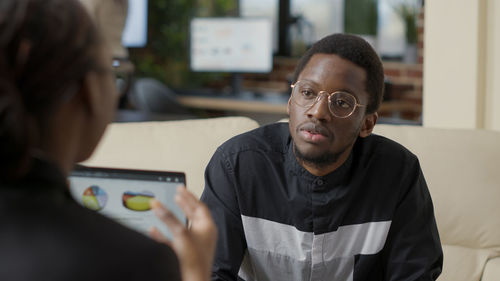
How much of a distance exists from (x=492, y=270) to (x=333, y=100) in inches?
28.7

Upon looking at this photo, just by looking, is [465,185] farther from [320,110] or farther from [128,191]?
[128,191]

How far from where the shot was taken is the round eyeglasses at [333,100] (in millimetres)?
1496

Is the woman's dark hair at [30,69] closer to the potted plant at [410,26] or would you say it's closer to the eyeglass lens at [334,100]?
the eyeglass lens at [334,100]

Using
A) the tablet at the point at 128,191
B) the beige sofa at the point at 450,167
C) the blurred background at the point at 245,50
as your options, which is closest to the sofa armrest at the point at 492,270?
the beige sofa at the point at 450,167

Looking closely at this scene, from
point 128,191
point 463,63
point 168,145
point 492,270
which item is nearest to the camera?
point 128,191

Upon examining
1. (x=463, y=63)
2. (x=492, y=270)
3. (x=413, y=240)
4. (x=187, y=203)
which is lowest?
(x=492, y=270)

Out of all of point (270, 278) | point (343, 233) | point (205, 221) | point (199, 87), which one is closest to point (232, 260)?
point (270, 278)

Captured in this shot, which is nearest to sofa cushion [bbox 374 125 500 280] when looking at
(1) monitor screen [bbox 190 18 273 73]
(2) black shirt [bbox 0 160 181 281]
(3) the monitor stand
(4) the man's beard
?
(4) the man's beard

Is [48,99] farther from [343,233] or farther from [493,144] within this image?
[493,144]

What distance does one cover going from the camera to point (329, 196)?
1534mm

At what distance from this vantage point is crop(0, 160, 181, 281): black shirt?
0.55m

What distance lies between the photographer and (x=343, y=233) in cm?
154

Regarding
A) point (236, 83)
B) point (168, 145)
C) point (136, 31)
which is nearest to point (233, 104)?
point (236, 83)

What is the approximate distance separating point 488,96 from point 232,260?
137 cm
